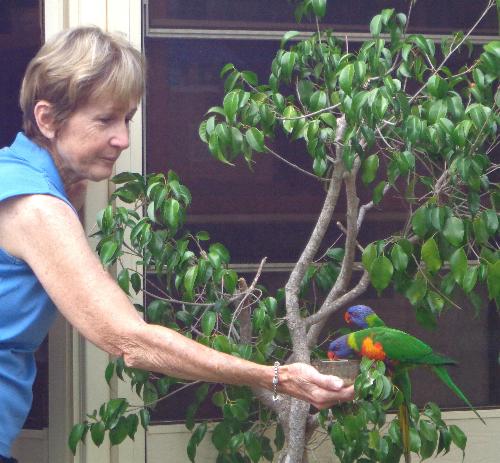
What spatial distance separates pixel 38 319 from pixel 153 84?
72.9 inches

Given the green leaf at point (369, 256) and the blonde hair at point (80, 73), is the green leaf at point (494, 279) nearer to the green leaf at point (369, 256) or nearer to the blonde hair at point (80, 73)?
the green leaf at point (369, 256)

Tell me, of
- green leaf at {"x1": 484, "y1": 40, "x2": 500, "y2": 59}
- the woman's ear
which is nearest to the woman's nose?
the woman's ear

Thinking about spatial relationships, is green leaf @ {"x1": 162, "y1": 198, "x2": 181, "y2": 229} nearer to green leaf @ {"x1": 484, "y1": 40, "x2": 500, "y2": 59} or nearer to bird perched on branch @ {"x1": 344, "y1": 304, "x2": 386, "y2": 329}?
bird perched on branch @ {"x1": 344, "y1": 304, "x2": 386, "y2": 329}

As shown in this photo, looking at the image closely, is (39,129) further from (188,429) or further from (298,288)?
(188,429)

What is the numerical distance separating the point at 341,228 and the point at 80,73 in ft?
3.84

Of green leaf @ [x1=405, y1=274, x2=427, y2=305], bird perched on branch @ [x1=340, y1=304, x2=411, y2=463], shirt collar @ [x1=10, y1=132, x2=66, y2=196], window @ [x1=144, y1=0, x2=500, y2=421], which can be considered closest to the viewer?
shirt collar @ [x1=10, y1=132, x2=66, y2=196]

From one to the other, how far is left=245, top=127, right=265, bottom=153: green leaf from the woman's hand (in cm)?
98

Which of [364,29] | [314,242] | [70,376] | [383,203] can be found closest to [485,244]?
[314,242]

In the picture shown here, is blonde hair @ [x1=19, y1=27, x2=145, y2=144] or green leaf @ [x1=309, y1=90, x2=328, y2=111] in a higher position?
blonde hair @ [x1=19, y1=27, x2=145, y2=144]

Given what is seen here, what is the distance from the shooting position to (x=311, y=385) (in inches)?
101

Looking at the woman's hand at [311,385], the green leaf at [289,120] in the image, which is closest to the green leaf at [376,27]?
the green leaf at [289,120]

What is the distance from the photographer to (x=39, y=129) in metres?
2.84

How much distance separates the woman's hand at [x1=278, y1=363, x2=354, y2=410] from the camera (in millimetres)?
2555

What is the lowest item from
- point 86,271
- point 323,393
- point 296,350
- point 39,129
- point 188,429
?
point 188,429
